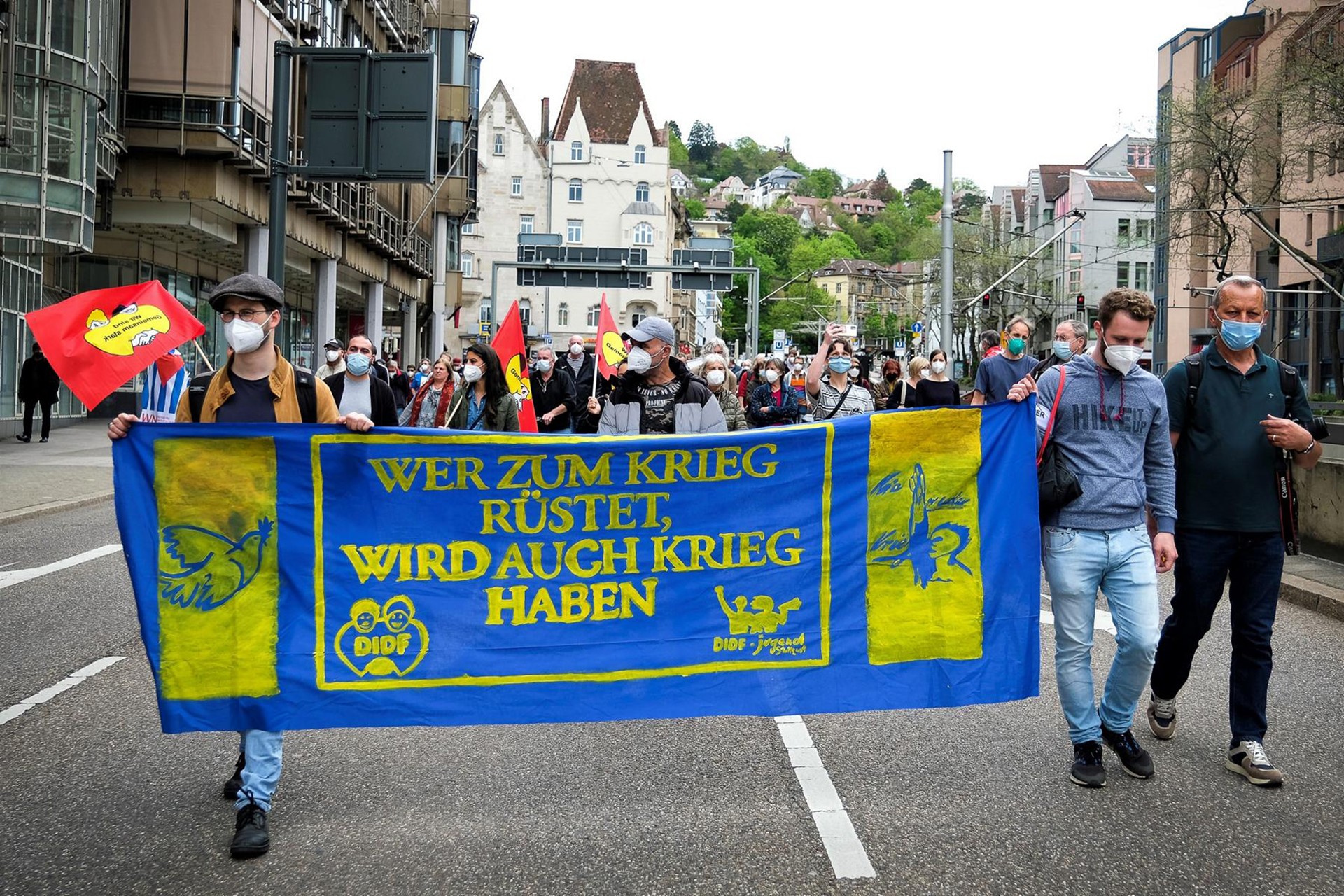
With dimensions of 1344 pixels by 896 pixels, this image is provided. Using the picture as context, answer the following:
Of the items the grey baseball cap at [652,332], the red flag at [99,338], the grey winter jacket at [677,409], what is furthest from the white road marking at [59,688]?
the grey baseball cap at [652,332]

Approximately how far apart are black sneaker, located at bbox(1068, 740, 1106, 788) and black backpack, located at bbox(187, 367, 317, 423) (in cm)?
335

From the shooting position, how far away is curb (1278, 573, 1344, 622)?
10.0 metres

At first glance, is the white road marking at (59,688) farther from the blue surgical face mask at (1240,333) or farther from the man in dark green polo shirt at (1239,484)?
the blue surgical face mask at (1240,333)

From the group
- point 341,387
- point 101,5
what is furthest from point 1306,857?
point 101,5

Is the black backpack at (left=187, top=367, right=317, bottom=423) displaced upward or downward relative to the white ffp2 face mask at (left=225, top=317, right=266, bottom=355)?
downward

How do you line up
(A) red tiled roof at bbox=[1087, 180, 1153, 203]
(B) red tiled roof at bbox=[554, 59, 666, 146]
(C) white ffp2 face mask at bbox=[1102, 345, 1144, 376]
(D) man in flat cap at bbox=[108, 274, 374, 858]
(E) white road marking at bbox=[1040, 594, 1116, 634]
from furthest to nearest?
(B) red tiled roof at bbox=[554, 59, 666, 146] → (A) red tiled roof at bbox=[1087, 180, 1153, 203] → (E) white road marking at bbox=[1040, 594, 1116, 634] → (C) white ffp2 face mask at bbox=[1102, 345, 1144, 376] → (D) man in flat cap at bbox=[108, 274, 374, 858]

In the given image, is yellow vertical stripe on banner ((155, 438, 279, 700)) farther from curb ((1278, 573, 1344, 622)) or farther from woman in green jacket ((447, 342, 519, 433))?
curb ((1278, 573, 1344, 622))

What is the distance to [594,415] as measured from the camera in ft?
48.4

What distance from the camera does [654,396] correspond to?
6906 millimetres

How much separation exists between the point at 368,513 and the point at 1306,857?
358 cm

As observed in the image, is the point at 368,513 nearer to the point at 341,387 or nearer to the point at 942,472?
the point at 942,472

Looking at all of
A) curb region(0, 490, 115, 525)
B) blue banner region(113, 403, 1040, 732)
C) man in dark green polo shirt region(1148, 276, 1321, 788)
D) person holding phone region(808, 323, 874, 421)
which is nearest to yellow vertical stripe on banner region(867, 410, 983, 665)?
blue banner region(113, 403, 1040, 732)

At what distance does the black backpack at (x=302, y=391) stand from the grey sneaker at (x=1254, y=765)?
157 inches

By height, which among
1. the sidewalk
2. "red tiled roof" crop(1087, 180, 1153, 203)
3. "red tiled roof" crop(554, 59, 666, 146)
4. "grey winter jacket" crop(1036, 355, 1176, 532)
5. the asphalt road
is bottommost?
the asphalt road
